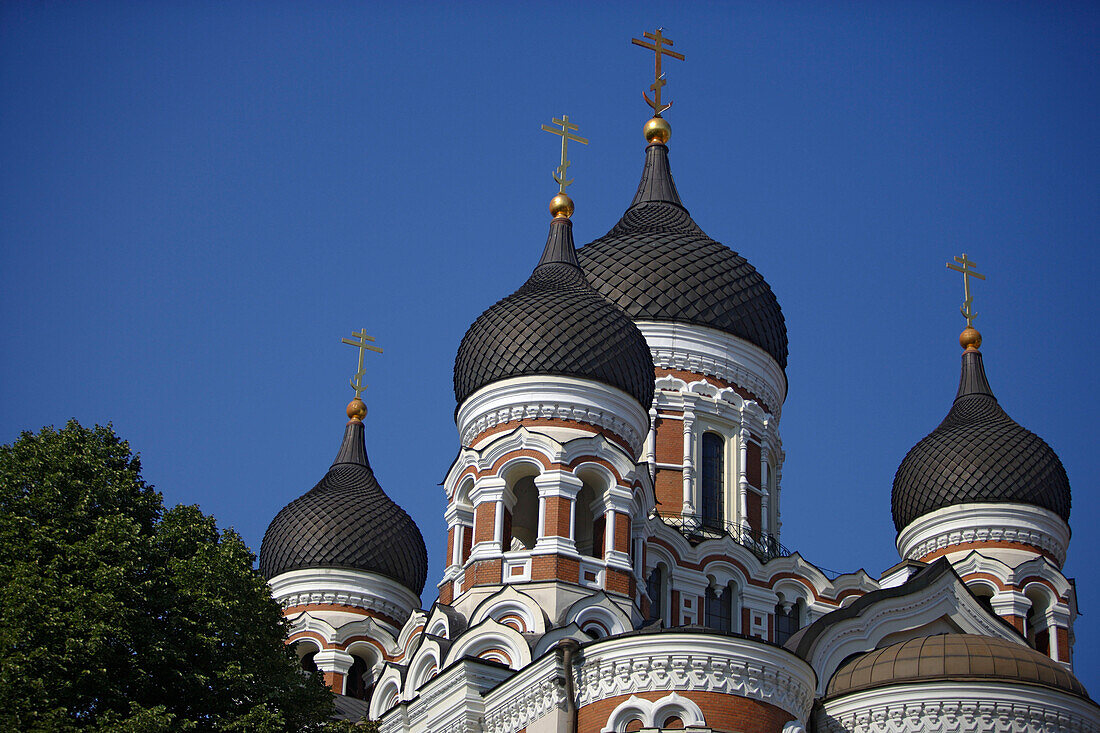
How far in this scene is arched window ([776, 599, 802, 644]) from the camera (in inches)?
947

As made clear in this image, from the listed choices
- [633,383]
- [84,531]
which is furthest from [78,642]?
[633,383]

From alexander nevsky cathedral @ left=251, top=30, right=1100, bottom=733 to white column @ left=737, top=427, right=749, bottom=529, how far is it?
46 mm

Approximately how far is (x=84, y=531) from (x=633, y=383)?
8.04 meters

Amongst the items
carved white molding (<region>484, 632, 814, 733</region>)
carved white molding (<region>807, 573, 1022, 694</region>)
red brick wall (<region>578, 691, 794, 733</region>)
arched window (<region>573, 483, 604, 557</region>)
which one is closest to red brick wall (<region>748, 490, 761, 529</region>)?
arched window (<region>573, 483, 604, 557</region>)

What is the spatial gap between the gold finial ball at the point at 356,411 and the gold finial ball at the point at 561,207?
6.76m

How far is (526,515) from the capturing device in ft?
76.6

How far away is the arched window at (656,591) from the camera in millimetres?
23156

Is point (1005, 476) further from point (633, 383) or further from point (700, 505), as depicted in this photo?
point (633, 383)

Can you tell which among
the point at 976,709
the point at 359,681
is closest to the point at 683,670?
the point at 976,709

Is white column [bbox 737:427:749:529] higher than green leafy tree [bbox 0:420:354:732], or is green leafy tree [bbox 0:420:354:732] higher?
white column [bbox 737:427:749:529]

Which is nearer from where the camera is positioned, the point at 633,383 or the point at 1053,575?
the point at 633,383

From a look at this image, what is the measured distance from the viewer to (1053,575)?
25219 millimetres

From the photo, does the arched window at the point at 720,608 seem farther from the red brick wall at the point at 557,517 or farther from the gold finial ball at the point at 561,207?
the gold finial ball at the point at 561,207

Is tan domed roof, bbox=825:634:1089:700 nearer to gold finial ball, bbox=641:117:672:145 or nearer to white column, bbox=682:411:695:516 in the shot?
white column, bbox=682:411:695:516
